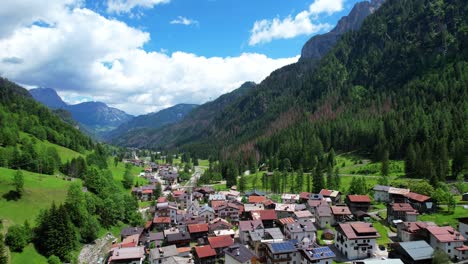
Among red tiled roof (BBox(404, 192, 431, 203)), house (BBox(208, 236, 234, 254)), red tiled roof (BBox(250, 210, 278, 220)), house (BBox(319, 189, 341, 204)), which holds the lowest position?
house (BBox(208, 236, 234, 254))

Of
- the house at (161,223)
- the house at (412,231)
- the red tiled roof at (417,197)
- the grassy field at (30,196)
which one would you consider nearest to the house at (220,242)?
the house at (161,223)

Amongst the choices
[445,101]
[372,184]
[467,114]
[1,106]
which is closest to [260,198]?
[372,184]

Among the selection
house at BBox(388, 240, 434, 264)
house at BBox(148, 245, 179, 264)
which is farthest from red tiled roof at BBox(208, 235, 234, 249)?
house at BBox(388, 240, 434, 264)

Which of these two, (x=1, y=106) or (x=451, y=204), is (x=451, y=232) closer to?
(x=451, y=204)

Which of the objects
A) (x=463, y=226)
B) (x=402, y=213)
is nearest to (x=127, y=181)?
(x=402, y=213)

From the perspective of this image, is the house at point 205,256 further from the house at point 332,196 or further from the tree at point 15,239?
the house at point 332,196

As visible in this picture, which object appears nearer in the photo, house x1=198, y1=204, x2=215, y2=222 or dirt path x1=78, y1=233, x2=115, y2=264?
dirt path x1=78, y1=233, x2=115, y2=264

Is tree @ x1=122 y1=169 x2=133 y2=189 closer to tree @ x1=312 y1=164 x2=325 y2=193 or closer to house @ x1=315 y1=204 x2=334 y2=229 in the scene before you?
tree @ x1=312 y1=164 x2=325 y2=193
